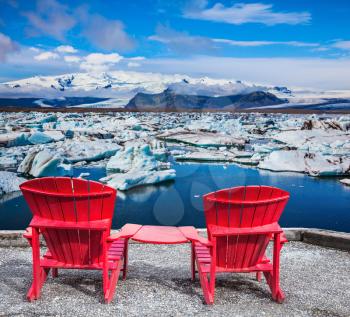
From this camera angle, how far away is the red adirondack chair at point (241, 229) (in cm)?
318

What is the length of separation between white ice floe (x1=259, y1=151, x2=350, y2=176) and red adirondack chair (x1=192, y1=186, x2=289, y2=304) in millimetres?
12845

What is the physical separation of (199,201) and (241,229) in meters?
8.76

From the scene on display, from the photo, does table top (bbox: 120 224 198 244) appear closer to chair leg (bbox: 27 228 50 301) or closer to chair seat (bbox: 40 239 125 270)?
chair seat (bbox: 40 239 125 270)

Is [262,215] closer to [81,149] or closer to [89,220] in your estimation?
[89,220]

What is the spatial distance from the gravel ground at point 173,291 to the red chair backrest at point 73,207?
35 centimetres

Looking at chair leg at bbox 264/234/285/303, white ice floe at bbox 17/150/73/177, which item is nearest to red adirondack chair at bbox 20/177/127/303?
chair leg at bbox 264/234/285/303

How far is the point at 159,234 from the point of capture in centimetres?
358

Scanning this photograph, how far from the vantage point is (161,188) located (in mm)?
13383

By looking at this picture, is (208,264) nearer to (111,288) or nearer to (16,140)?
(111,288)

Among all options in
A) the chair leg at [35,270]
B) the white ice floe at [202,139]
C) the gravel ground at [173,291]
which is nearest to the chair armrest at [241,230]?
the gravel ground at [173,291]

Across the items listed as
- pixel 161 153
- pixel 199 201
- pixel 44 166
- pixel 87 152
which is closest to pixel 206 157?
pixel 161 153

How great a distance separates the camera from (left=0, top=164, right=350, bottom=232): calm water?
404 inches

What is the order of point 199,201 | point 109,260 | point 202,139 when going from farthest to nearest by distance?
point 202,139
point 199,201
point 109,260

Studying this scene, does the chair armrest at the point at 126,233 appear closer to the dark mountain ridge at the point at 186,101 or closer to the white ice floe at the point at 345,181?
the white ice floe at the point at 345,181
